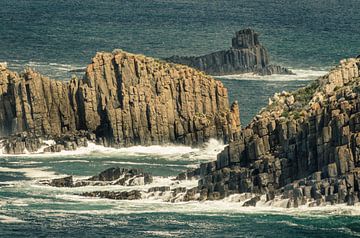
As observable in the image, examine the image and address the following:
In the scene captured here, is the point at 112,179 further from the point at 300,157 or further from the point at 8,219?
the point at 300,157

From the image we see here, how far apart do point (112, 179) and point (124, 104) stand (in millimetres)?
23907

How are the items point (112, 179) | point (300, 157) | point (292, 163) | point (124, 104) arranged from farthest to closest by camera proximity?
point (124, 104), point (112, 179), point (292, 163), point (300, 157)

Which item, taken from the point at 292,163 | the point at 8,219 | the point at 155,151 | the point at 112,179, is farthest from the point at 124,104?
the point at 8,219

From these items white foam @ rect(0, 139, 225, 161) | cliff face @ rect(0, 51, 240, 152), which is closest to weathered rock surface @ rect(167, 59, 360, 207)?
white foam @ rect(0, 139, 225, 161)

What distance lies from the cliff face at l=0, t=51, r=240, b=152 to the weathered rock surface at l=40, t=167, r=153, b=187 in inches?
823

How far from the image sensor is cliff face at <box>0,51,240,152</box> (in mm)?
181500

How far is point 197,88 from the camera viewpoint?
185m

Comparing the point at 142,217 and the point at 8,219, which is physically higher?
the point at 8,219

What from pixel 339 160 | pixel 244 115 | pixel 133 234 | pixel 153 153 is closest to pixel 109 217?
pixel 133 234

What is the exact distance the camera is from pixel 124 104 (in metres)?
182

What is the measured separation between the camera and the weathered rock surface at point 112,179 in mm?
158000

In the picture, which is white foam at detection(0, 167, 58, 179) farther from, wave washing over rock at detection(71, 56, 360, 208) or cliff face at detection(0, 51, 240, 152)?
cliff face at detection(0, 51, 240, 152)

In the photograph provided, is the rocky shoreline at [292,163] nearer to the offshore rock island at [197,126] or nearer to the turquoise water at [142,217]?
the offshore rock island at [197,126]

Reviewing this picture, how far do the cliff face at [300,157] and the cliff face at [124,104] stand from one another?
81.6ft
